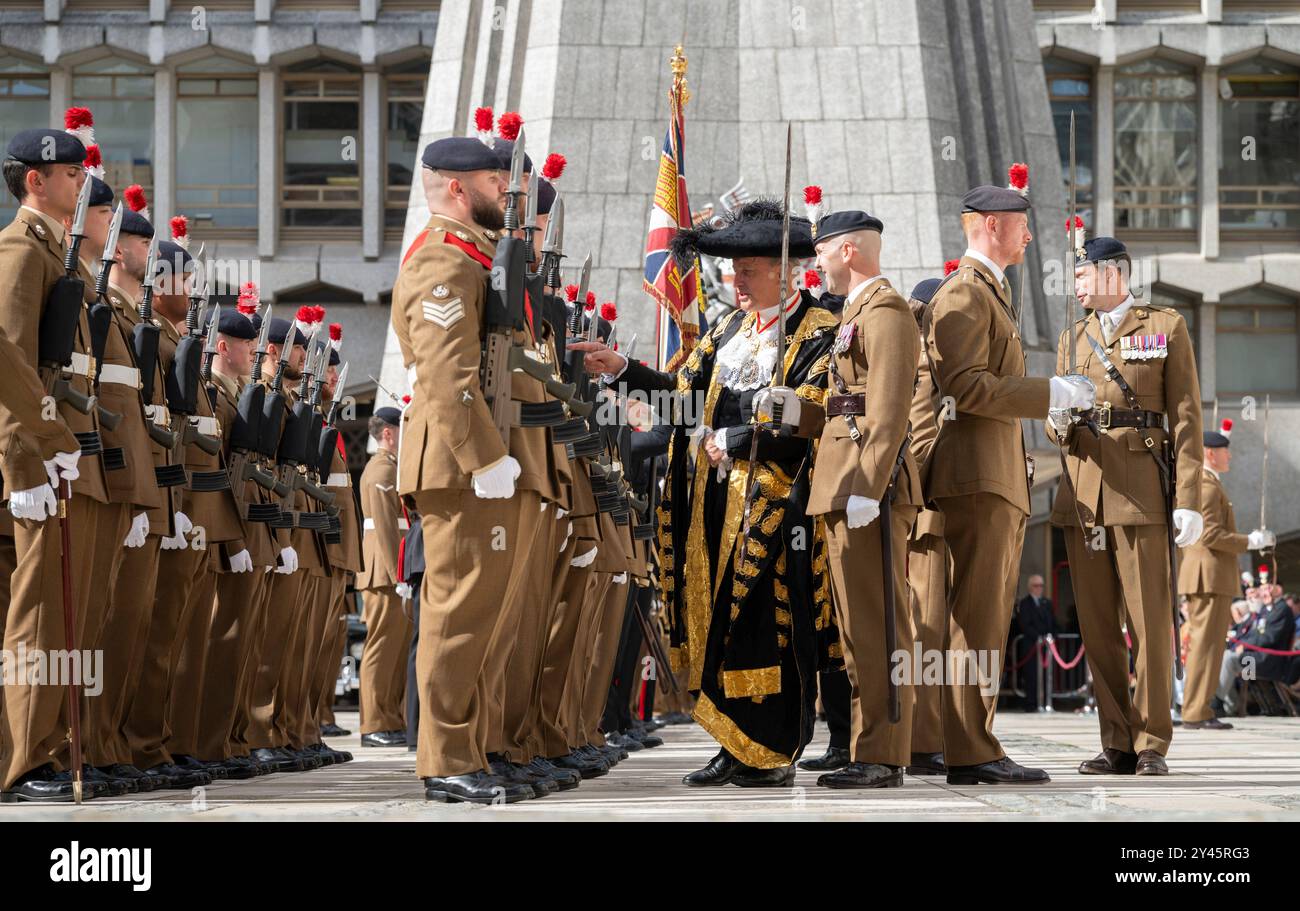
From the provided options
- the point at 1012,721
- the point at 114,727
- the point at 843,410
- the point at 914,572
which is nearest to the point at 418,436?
the point at 843,410

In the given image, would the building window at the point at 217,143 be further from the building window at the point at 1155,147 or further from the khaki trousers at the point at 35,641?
the khaki trousers at the point at 35,641

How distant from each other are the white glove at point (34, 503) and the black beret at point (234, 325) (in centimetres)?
285

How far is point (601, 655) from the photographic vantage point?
9438 millimetres

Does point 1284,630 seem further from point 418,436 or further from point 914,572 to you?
point 418,436

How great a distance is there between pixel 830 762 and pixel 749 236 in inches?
92.0

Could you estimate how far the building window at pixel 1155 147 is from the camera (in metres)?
29.1

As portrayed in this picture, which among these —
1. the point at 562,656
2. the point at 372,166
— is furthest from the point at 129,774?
the point at 372,166

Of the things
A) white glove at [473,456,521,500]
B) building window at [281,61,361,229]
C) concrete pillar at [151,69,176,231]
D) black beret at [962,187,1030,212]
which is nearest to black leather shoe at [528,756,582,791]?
white glove at [473,456,521,500]

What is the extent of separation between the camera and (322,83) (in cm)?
2873

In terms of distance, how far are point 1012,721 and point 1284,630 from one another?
11.9ft

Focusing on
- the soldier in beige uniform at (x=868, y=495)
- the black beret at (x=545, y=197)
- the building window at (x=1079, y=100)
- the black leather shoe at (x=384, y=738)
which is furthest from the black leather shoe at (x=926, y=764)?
the building window at (x=1079, y=100)

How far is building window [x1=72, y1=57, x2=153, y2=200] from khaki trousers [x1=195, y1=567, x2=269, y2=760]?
21.0 m

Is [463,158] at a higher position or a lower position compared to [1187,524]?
higher

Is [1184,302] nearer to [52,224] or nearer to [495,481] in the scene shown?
[52,224]
